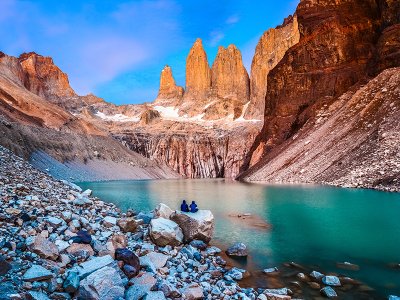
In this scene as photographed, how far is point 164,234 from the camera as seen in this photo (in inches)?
517

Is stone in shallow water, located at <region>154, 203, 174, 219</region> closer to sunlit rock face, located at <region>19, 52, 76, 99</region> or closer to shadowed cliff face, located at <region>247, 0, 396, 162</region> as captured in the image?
shadowed cliff face, located at <region>247, 0, 396, 162</region>

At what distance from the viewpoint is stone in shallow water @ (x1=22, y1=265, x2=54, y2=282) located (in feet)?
22.0

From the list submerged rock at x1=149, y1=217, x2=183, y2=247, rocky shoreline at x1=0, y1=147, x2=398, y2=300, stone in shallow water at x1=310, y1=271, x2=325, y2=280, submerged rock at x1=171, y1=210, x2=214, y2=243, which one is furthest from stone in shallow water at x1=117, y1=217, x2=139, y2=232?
stone in shallow water at x1=310, y1=271, x2=325, y2=280

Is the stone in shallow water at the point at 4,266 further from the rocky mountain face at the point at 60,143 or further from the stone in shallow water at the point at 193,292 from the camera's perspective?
the rocky mountain face at the point at 60,143

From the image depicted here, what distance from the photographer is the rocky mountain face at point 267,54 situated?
528 ft

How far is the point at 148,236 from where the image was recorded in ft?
44.4

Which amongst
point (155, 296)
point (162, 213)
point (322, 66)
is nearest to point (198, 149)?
point (322, 66)

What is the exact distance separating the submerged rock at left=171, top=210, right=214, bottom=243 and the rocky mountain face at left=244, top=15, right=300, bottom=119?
145 metres

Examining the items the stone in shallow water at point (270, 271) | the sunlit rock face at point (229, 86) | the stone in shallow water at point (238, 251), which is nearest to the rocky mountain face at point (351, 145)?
the stone in shallow water at point (238, 251)

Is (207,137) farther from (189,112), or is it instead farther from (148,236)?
(148,236)

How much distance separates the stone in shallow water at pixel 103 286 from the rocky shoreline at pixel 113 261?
2cm

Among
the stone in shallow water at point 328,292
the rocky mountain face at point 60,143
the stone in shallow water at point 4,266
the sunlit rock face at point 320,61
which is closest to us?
the stone in shallow water at point 4,266

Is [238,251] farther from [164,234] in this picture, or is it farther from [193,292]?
[193,292]

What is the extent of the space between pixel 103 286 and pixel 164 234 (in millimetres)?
6161
